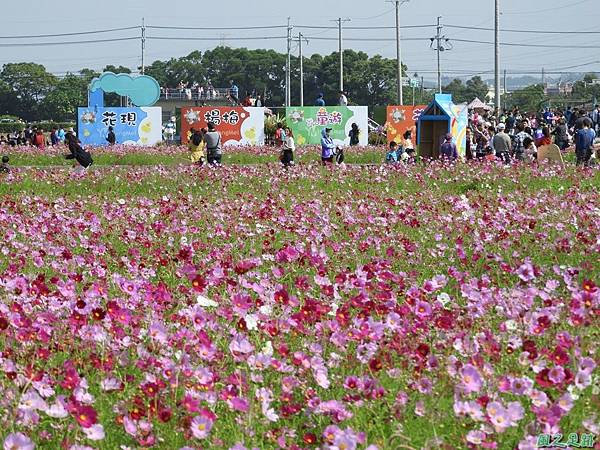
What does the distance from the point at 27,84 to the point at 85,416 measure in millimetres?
102830

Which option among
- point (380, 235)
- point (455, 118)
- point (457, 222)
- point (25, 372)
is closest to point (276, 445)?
point (25, 372)

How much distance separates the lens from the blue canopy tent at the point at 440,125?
22125mm

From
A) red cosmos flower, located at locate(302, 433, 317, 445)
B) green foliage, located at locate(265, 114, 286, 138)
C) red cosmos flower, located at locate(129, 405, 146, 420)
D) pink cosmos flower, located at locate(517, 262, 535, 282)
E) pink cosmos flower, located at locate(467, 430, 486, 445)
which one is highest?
green foliage, located at locate(265, 114, 286, 138)

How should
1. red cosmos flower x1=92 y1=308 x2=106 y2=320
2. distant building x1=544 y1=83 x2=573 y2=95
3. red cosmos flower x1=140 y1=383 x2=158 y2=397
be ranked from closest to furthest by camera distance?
red cosmos flower x1=140 y1=383 x2=158 y2=397 → red cosmos flower x1=92 y1=308 x2=106 y2=320 → distant building x1=544 y1=83 x2=573 y2=95

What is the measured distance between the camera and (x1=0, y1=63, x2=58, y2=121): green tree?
323 ft

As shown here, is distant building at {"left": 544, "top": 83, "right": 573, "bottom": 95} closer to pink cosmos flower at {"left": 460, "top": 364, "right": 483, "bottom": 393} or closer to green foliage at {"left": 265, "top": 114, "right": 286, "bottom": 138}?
green foliage at {"left": 265, "top": 114, "right": 286, "bottom": 138}

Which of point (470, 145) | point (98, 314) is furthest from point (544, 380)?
point (470, 145)

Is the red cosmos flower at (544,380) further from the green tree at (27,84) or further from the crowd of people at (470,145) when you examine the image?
the green tree at (27,84)

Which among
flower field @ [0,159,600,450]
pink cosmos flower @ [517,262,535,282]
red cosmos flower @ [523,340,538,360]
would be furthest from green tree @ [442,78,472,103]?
red cosmos flower @ [523,340,538,360]

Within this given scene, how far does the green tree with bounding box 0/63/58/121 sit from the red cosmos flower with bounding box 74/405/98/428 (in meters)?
98.8

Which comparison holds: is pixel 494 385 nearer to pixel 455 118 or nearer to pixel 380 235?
pixel 380 235

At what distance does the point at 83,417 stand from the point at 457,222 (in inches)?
240

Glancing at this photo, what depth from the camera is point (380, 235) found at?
8070 millimetres

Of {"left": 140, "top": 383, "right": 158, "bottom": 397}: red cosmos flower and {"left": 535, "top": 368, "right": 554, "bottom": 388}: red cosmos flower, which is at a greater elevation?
{"left": 535, "top": 368, "right": 554, "bottom": 388}: red cosmos flower
